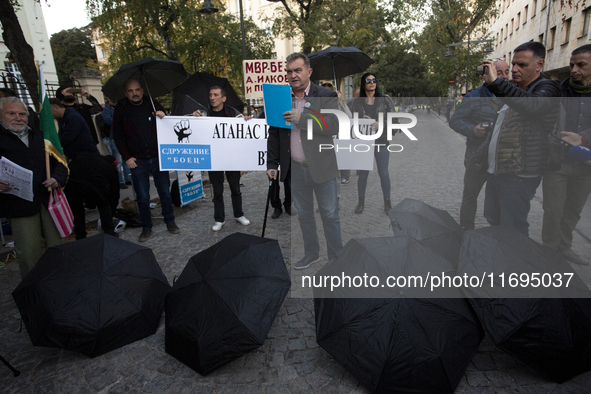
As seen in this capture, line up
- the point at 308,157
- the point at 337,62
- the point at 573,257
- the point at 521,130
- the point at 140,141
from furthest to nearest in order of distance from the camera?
the point at 337,62 → the point at 140,141 → the point at 573,257 → the point at 308,157 → the point at 521,130

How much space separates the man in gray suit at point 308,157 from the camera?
3092 mm

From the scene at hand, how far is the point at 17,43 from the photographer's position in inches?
276

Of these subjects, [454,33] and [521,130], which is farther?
[454,33]

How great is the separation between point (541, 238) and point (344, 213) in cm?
222

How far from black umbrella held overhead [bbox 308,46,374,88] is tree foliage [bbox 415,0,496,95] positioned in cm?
2813

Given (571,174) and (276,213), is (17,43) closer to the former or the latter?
(276,213)

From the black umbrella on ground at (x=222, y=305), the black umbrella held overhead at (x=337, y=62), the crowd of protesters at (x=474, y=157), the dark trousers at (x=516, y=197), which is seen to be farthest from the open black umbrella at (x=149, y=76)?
the dark trousers at (x=516, y=197)

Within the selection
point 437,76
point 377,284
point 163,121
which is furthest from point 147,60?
point 437,76

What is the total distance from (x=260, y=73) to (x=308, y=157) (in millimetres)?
5525

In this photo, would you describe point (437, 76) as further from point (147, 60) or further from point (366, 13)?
point (147, 60)

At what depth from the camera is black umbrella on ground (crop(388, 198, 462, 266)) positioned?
2727 mm

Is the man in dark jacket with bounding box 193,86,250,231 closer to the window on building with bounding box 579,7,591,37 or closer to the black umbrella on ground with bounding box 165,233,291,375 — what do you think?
the black umbrella on ground with bounding box 165,233,291,375

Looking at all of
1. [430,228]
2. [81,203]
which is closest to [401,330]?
[430,228]

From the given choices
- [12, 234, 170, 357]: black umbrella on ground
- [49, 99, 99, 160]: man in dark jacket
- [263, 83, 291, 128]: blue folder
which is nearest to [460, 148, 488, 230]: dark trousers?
[263, 83, 291, 128]: blue folder
